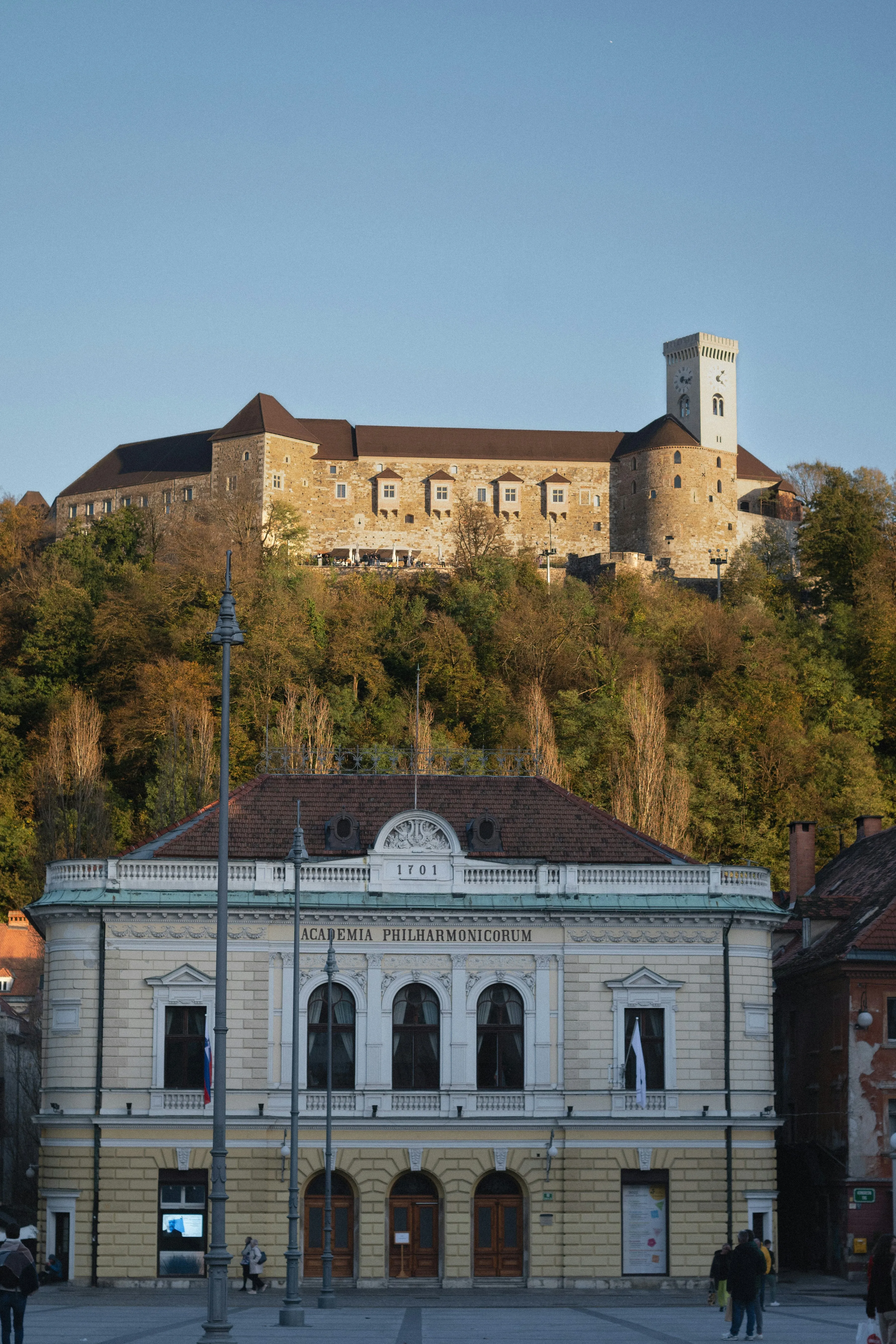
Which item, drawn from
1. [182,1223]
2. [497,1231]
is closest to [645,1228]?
[497,1231]

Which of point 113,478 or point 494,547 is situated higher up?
point 113,478

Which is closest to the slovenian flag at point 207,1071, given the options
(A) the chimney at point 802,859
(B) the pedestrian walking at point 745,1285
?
(B) the pedestrian walking at point 745,1285

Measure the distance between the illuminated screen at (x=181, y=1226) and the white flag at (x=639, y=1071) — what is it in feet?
35.0

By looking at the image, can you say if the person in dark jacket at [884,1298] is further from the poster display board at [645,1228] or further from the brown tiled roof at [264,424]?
the brown tiled roof at [264,424]

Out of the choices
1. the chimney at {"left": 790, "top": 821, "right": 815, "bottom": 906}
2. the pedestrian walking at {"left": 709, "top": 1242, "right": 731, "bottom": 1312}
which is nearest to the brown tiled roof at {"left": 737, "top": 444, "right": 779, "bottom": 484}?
the chimney at {"left": 790, "top": 821, "right": 815, "bottom": 906}

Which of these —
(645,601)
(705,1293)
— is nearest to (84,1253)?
(705,1293)

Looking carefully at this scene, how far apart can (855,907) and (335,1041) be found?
53.1 ft

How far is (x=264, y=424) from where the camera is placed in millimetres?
150500

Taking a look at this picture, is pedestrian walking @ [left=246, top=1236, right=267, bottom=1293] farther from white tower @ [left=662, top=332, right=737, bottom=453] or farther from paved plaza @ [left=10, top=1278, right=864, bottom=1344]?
white tower @ [left=662, top=332, right=737, bottom=453]

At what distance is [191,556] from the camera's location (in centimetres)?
10225

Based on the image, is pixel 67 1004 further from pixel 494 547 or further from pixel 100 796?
pixel 494 547

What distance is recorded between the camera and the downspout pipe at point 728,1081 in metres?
45.0

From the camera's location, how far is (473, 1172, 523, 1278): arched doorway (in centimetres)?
4488

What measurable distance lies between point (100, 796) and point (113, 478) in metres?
80.4
